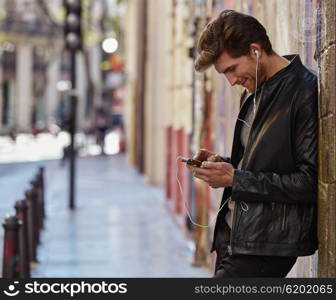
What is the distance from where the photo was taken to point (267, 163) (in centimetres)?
355

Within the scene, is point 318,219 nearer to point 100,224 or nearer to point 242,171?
point 242,171

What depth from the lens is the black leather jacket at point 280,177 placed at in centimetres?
350

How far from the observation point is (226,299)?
3486 mm

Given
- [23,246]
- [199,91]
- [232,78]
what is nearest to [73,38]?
[199,91]

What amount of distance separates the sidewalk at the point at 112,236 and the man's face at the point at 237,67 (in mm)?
5923

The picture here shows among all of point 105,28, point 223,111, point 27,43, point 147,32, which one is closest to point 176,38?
point 223,111

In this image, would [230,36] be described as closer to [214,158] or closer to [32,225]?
[214,158]

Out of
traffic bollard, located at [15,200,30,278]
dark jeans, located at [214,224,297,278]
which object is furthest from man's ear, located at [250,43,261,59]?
traffic bollard, located at [15,200,30,278]

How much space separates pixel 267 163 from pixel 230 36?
50cm

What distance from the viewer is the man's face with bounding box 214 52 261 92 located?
3547 millimetres

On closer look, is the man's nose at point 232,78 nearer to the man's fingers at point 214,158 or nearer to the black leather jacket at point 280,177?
the black leather jacket at point 280,177

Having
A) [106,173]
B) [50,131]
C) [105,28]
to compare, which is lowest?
[50,131]

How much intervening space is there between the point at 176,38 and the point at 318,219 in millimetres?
11628

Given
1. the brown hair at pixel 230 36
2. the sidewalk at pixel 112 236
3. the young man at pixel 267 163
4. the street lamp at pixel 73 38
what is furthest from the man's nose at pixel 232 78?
the street lamp at pixel 73 38
